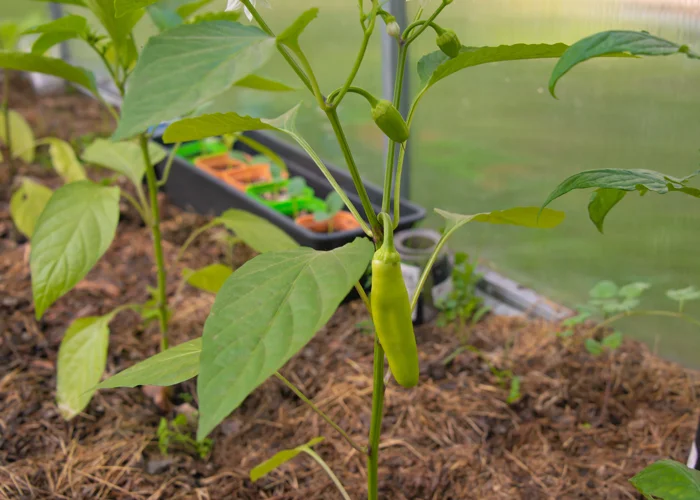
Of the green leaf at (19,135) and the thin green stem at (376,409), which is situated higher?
the thin green stem at (376,409)

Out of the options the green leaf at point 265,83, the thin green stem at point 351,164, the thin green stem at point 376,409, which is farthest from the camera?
the green leaf at point 265,83

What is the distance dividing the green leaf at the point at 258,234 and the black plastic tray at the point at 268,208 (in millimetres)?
502

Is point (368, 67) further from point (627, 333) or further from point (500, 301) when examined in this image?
point (627, 333)

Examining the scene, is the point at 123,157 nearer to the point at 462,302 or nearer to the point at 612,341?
the point at 462,302

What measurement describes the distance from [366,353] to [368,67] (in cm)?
88

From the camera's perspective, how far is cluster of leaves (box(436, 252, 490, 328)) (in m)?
1.61

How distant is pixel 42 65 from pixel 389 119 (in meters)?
0.68

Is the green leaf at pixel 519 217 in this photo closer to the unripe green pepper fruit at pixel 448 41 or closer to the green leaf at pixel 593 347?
the unripe green pepper fruit at pixel 448 41

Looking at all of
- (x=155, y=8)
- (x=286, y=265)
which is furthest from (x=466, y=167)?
(x=286, y=265)

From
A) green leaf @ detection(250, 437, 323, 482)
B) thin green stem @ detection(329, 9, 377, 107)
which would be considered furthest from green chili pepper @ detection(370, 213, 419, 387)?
green leaf @ detection(250, 437, 323, 482)

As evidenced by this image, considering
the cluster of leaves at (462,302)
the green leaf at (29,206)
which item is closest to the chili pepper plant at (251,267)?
the cluster of leaves at (462,302)

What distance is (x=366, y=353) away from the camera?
154 centimetres

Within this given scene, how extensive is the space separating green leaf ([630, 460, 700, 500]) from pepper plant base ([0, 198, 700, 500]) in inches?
17.9

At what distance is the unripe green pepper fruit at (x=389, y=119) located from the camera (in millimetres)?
623
